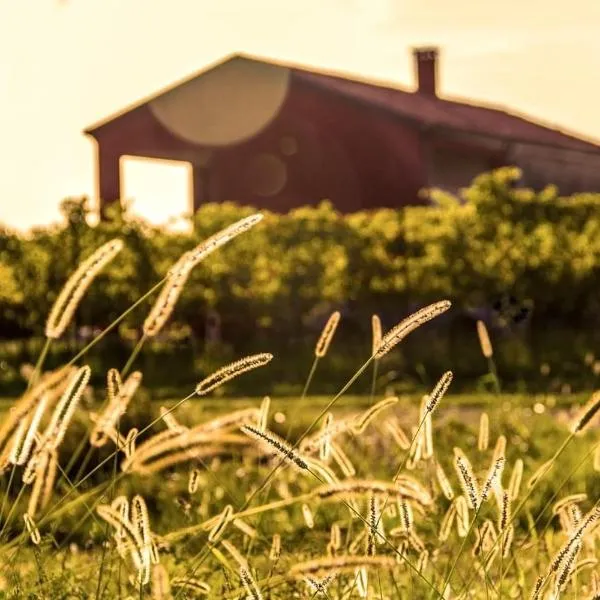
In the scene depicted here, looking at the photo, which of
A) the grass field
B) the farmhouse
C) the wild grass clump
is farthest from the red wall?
the wild grass clump

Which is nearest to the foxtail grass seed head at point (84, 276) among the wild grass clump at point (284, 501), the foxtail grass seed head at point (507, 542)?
the wild grass clump at point (284, 501)

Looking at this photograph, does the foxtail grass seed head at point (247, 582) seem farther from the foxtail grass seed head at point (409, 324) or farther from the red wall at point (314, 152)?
the red wall at point (314, 152)

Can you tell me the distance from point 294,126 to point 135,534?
24.7 metres

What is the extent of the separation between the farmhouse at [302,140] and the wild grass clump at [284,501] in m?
16.1

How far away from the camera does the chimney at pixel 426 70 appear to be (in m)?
31.6

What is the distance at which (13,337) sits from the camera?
20078mm

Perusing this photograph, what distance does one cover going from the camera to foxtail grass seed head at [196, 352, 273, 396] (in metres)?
2.11

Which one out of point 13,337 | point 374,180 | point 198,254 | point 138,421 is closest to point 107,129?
point 374,180

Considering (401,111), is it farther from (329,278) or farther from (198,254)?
(198,254)

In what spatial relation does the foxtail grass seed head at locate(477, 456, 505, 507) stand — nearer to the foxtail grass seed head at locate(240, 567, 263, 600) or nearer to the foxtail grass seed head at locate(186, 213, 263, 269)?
the foxtail grass seed head at locate(240, 567, 263, 600)

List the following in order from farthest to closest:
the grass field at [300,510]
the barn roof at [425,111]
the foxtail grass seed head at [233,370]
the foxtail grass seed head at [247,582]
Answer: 1. the barn roof at [425,111]
2. the grass field at [300,510]
3. the foxtail grass seed head at [233,370]
4. the foxtail grass seed head at [247,582]

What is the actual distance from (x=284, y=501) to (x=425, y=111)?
24.8 metres

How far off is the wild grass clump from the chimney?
2282 cm

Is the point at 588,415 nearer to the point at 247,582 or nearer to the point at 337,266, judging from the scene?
the point at 247,582
